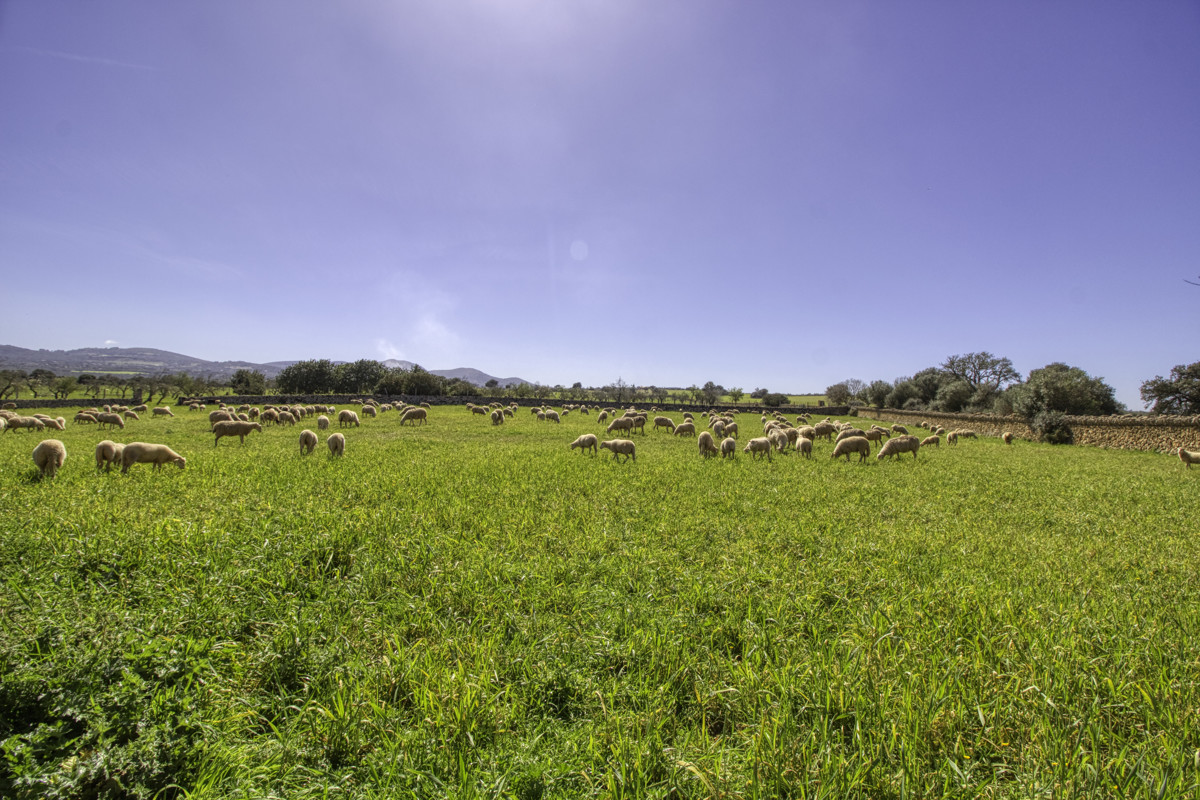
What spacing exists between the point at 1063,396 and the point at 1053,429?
16586mm

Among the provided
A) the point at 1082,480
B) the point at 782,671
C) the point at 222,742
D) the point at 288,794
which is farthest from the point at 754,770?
the point at 1082,480

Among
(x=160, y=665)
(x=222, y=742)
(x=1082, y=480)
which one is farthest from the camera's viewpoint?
(x=1082, y=480)

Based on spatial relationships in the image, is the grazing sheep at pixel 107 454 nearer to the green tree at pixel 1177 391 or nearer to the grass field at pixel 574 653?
the grass field at pixel 574 653

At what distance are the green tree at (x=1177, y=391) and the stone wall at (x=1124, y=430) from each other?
32387 millimetres

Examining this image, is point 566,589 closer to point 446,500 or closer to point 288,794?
point 288,794

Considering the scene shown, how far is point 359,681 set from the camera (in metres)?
3.38

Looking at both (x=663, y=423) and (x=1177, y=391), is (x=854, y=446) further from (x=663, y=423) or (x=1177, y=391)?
(x=1177, y=391)

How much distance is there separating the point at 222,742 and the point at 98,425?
37.0m

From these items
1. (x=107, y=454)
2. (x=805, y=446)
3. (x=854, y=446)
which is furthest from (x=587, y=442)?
(x=107, y=454)

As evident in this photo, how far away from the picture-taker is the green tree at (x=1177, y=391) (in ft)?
163

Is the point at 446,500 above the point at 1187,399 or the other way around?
the other way around

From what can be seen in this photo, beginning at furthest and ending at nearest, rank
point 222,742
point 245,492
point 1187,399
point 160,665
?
point 1187,399 < point 245,492 < point 160,665 < point 222,742

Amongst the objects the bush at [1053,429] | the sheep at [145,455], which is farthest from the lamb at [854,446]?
the bush at [1053,429]

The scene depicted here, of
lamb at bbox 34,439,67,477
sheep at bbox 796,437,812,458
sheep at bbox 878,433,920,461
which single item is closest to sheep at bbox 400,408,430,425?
lamb at bbox 34,439,67,477
